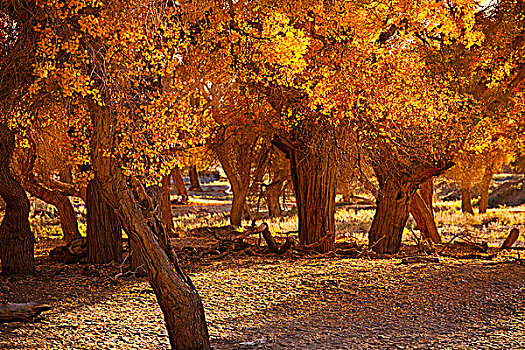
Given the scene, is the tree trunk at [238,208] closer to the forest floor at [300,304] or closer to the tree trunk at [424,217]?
the tree trunk at [424,217]

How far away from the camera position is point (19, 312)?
6.77 m

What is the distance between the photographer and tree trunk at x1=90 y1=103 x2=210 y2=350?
221 inches

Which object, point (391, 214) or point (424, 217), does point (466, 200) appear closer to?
point (424, 217)

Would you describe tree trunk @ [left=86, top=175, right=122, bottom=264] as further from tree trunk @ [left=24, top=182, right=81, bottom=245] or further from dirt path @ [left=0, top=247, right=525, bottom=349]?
tree trunk @ [left=24, top=182, right=81, bottom=245]

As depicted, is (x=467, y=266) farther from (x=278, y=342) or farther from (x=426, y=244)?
(x=278, y=342)

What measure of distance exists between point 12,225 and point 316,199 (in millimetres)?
5860

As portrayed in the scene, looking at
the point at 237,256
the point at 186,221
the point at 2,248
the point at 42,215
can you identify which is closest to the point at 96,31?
the point at 2,248

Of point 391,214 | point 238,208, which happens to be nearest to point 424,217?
point 391,214

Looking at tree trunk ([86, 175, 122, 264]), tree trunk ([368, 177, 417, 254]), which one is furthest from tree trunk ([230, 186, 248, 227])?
tree trunk ([86, 175, 122, 264])

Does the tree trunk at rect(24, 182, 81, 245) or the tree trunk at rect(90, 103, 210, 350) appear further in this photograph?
the tree trunk at rect(24, 182, 81, 245)

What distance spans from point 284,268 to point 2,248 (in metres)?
4.83

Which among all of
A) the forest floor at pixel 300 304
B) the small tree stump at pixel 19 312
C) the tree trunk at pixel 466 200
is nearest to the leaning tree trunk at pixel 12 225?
the forest floor at pixel 300 304

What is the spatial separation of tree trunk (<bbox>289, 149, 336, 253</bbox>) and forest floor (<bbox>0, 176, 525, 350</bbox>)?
59cm

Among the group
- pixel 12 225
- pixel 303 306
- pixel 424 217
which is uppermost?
pixel 12 225
